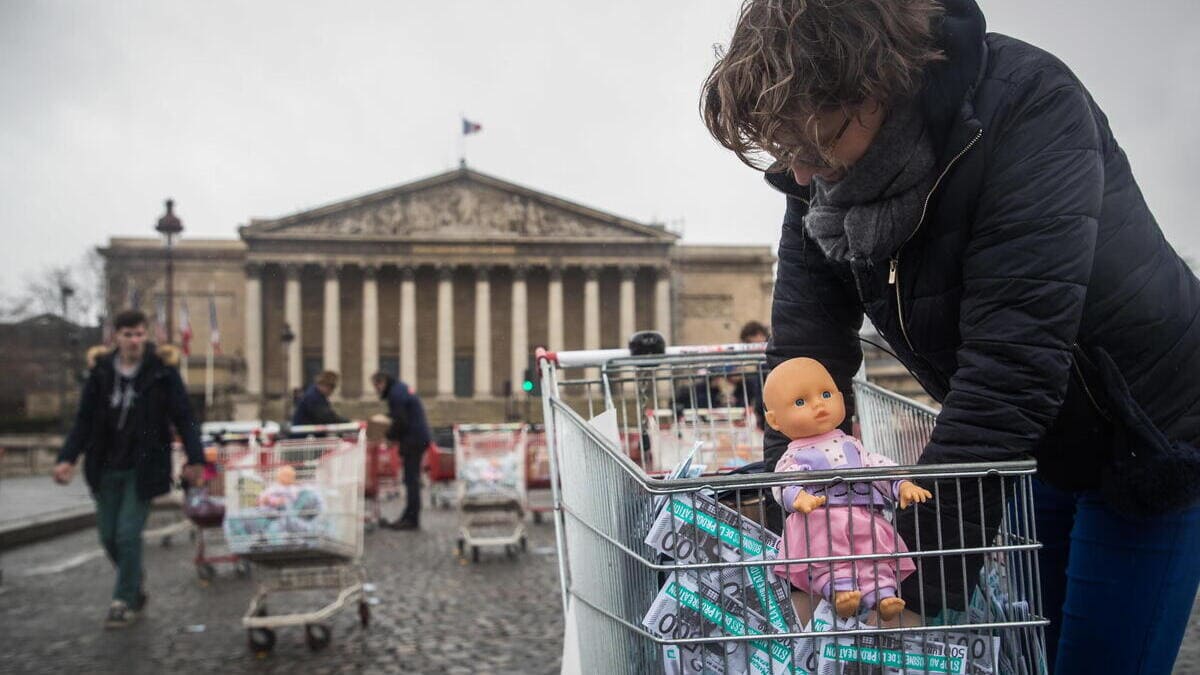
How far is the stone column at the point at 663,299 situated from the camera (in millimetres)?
65812

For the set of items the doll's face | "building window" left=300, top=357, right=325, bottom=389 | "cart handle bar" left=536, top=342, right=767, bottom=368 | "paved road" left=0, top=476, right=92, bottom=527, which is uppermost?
"building window" left=300, top=357, right=325, bottom=389

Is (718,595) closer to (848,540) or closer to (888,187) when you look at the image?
(848,540)

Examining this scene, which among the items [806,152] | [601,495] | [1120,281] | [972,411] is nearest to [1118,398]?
[1120,281]

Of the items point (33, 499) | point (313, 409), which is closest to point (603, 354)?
point (313, 409)

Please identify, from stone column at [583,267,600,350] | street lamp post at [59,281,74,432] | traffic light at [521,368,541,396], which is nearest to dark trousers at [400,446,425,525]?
traffic light at [521,368,541,396]

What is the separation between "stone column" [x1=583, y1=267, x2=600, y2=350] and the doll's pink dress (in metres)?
63.2

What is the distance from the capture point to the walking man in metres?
7.07

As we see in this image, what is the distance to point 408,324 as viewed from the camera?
64062 millimetres

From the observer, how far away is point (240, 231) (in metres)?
62.8

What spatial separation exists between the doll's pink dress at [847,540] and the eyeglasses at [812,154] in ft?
1.70

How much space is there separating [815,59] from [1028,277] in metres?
0.45

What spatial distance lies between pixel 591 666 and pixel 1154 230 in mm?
1243

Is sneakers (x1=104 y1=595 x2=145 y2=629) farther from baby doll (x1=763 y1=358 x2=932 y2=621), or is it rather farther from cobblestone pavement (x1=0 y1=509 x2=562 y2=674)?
baby doll (x1=763 y1=358 x2=932 y2=621)

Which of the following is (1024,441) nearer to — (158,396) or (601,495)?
(601,495)
